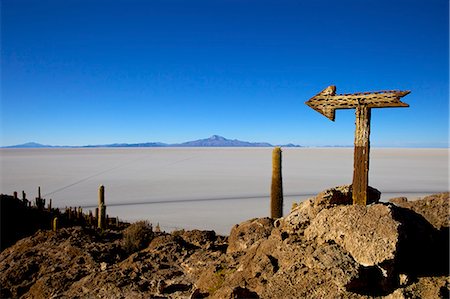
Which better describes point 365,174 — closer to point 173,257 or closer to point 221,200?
point 173,257

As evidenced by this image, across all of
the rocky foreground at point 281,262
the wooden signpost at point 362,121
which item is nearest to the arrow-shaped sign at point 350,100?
the wooden signpost at point 362,121

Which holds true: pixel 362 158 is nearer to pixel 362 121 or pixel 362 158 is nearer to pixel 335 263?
pixel 362 121

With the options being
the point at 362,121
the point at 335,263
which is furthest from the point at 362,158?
the point at 335,263

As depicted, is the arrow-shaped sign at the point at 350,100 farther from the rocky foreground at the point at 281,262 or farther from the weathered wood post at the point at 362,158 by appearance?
the rocky foreground at the point at 281,262

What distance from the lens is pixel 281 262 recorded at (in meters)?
5.25

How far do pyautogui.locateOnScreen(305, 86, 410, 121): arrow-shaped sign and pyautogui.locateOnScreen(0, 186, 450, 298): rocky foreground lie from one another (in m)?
1.62

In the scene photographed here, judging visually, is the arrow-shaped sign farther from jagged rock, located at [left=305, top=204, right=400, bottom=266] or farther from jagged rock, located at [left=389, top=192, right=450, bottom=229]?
jagged rock, located at [left=389, top=192, right=450, bottom=229]

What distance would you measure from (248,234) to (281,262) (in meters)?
2.75

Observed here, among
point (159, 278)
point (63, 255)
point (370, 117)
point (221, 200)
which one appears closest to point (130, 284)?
point (159, 278)

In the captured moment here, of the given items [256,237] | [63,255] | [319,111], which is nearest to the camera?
[319,111]

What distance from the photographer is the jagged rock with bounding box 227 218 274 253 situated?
7646 mm

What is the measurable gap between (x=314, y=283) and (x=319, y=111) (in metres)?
3.29

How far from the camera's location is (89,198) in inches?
939

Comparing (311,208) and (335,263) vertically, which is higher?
(311,208)
